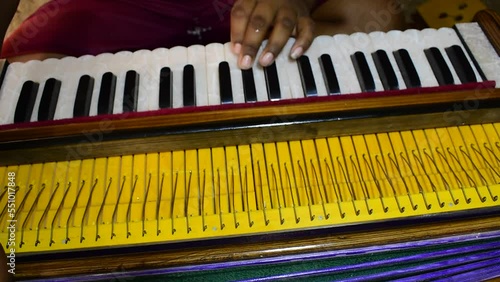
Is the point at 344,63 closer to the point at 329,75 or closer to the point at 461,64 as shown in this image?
the point at 329,75

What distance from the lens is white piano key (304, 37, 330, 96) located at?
1.32 meters

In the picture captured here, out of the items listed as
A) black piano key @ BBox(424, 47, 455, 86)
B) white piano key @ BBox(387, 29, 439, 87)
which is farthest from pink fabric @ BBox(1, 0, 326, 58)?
black piano key @ BBox(424, 47, 455, 86)

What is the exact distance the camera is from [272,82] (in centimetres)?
131

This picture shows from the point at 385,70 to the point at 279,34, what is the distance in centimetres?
30

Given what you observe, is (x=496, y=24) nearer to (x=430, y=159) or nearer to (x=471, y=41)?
(x=471, y=41)

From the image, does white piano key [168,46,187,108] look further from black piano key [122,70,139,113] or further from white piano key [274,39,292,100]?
white piano key [274,39,292,100]

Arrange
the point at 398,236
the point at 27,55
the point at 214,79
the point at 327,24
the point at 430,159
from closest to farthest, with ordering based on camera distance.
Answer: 1. the point at 398,236
2. the point at 430,159
3. the point at 214,79
4. the point at 27,55
5. the point at 327,24

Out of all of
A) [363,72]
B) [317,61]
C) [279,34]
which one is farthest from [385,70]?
[279,34]

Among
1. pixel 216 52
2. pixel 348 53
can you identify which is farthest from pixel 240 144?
pixel 348 53

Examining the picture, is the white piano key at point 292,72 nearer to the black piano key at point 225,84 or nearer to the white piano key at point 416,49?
the black piano key at point 225,84

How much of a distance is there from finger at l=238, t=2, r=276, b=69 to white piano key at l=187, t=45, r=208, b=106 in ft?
0.35

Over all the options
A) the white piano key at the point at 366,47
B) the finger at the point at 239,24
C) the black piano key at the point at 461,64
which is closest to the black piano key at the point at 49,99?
the finger at the point at 239,24

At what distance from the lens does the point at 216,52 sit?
1410 millimetres

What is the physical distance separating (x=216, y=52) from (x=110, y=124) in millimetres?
378
